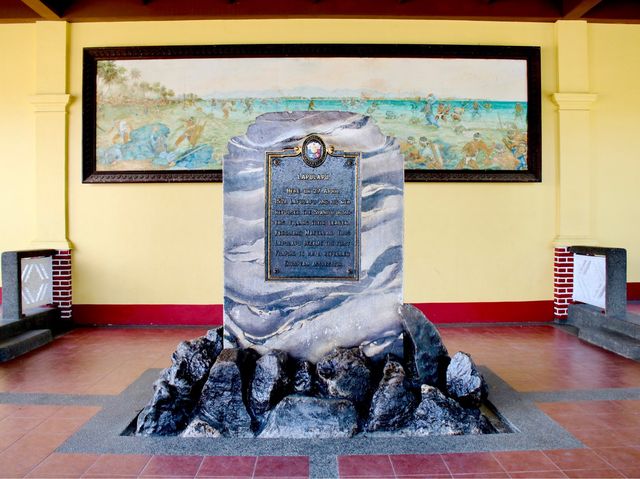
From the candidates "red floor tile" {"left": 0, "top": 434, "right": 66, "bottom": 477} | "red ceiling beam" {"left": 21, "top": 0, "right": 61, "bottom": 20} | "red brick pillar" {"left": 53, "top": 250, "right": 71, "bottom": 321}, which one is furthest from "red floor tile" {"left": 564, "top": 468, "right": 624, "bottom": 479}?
"red ceiling beam" {"left": 21, "top": 0, "right": 61, "bottom": 20}

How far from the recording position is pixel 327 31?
6.53 m

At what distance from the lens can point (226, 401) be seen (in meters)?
3.25

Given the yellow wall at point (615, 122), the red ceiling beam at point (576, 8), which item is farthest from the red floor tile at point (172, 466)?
the red ceiling beam at point (576, 8)

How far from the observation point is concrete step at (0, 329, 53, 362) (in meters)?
4.94

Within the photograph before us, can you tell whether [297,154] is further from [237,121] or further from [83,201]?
[83,201]

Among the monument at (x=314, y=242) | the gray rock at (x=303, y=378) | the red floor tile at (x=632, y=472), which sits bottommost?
the red floor tile at (x=632, y=472)

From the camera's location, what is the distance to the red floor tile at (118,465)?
261cm

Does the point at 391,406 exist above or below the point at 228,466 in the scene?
above

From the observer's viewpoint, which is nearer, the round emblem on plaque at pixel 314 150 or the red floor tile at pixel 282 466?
the red floor tile at pixel 282 466

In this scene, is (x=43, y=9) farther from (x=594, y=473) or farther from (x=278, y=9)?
(x=594, y=473)

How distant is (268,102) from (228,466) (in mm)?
4856

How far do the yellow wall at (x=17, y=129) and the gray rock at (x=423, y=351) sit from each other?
18.1 ft

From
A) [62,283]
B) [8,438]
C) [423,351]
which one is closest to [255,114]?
[62,283]

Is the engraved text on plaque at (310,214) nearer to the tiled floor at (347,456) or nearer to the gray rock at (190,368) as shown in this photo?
the gray rock at (190,368)
